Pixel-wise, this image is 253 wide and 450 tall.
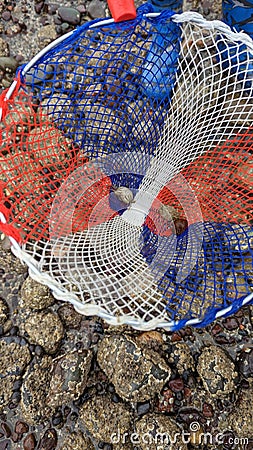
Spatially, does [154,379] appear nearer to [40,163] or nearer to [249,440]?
[249,440]

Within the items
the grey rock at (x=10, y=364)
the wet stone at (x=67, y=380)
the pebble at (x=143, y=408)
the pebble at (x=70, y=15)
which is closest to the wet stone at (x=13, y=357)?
the grey rock at (x=10, y=364)

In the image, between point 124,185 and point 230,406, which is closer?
point 230,406

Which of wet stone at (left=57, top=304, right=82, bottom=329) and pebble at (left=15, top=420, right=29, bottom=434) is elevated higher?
wet stone at (left=57, top=304, right=82, bottom=329)

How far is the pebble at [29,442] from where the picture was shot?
4.36 ft

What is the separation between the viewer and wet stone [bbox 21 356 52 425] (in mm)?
1315

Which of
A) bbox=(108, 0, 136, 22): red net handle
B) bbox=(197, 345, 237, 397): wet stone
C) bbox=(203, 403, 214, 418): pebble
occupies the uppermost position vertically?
bbox=(108, 0, 136, 22): red net handle

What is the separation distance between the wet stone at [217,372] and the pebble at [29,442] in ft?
1.75

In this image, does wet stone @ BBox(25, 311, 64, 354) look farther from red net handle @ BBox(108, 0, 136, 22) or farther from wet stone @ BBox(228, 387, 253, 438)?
red net handle @ BBox(108, 0, 136, 22)

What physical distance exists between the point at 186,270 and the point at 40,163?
1.83ft

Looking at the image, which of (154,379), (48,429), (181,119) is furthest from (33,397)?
(181,119)

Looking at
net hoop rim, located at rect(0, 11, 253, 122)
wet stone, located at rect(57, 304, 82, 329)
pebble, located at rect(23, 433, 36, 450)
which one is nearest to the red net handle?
net hoop rim, located at rect(0, 11, 253, 122)

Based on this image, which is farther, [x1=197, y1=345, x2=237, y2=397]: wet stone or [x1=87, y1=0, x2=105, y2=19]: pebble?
[x1=87, y1=0, x2=105, y2=19]: pebble

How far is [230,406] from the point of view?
1344 mm

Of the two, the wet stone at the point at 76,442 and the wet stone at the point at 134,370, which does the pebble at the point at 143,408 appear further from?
the wet stone at the point at 76,442
